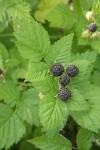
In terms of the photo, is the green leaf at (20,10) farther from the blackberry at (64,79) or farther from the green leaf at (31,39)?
the blackberry at (64,79)

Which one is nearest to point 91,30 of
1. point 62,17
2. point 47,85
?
point 62,17

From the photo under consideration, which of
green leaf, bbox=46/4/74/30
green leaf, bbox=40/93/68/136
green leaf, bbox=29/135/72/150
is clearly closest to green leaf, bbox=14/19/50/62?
green leaf, bbox=40/93/68/136

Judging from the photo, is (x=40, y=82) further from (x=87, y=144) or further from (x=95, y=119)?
(x=87, y=144)

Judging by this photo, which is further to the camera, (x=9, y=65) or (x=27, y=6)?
(x=9, y=65)

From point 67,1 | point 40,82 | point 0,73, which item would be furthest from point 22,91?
point 67,1

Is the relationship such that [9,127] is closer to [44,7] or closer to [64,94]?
[64,94]

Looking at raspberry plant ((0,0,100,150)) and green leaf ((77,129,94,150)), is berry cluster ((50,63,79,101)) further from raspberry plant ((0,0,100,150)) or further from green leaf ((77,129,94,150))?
green leaf ((77,129,94,150))
